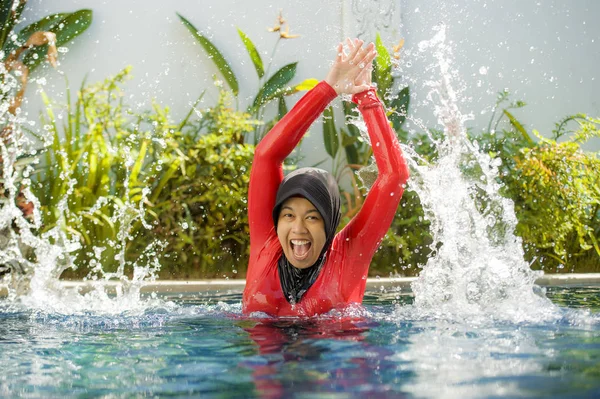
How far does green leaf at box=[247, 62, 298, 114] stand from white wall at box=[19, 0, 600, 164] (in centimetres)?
23

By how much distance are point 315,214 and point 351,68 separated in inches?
24.6

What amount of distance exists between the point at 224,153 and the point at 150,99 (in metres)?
1.34

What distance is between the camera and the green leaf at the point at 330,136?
8.07m

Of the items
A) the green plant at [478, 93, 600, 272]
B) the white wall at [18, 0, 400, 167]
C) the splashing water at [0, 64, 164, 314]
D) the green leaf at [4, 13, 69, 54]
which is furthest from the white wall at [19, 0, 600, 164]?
the green plant at [478, 93, 600, 272]

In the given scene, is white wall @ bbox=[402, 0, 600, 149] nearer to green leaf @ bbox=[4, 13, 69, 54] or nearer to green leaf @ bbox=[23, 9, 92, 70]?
green leaf @ bbox=[23, 9, 92, 70]

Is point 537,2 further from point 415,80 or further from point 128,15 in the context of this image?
point 128,15

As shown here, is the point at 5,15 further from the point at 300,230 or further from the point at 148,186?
the point at 300,230

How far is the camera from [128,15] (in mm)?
8195

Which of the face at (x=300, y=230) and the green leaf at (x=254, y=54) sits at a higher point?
the green leaf at (x=254, y=54)

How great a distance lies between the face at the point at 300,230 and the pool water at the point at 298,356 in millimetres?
291

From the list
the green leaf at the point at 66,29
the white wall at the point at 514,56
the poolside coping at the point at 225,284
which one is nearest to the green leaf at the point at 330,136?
the white wall at the point at 514,56

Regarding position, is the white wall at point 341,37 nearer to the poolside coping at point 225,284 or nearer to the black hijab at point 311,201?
the poolside coping at point 225,284

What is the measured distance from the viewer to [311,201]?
11.2ft

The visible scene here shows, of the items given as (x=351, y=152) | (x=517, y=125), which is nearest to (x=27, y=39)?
(x=351, y=152)
